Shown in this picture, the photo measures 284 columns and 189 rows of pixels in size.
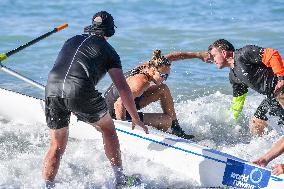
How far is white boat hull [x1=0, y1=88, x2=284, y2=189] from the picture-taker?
6047 mm

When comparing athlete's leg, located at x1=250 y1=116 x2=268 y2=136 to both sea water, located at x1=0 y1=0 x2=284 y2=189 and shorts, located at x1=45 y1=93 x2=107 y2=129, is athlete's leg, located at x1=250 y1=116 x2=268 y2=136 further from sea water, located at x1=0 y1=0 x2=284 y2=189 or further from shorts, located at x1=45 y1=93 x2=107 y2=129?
shorts, located at x1=45 y1=93 x2=107 y2=129

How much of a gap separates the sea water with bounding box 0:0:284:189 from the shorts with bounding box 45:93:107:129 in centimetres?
68

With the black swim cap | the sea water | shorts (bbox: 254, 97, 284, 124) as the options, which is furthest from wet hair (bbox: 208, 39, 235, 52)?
the sea water

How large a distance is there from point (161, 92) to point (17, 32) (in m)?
9.52

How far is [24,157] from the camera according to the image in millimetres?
6992

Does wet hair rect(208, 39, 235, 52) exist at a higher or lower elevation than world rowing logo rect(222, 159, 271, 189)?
higher

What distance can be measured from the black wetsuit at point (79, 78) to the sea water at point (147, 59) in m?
0.81

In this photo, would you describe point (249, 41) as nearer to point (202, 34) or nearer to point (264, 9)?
point (202, 34)

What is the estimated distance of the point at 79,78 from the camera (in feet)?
18.2

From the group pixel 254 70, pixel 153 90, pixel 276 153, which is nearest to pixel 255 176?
pixel 276 153

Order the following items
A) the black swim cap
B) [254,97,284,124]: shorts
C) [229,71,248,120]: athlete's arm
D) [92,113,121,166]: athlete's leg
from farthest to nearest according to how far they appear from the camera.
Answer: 1. [229,71,248,120]: athlete's arm
2. [254,97,284,124]: shorts
3. [92,113,121,166]: athlete's leg
4. the black swim cap

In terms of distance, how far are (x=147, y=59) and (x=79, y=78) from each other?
26.0 ft

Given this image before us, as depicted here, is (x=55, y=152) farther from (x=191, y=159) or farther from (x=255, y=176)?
(x=255, y=176)

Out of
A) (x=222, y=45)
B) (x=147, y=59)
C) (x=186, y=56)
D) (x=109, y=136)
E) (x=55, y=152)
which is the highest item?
(x=222, y=45)
